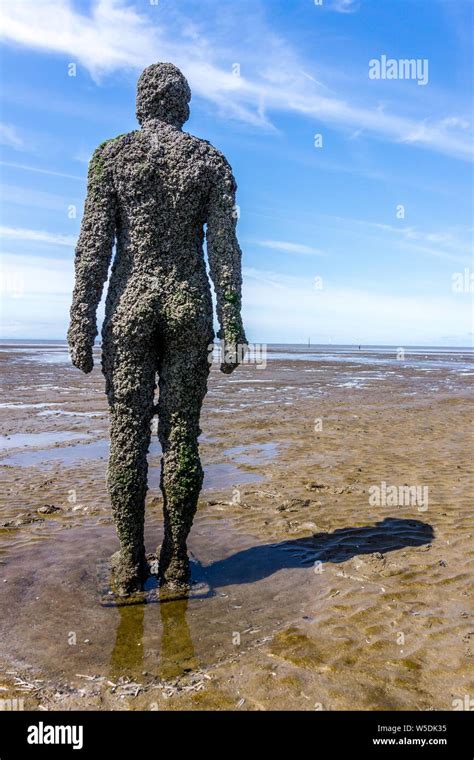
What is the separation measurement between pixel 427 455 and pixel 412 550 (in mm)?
4863

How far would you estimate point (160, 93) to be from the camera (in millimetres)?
4555

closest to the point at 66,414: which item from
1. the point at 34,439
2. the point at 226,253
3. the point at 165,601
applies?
the point at 34,439

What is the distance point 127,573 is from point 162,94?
13.4ft

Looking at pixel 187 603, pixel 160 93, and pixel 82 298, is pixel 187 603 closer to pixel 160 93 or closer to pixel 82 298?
pixel 82 298

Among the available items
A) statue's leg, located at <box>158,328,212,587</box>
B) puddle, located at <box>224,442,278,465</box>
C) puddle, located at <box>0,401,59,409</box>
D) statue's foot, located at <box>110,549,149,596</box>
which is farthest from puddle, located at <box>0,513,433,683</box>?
puddle, located at <box>0,401,59,409</box>

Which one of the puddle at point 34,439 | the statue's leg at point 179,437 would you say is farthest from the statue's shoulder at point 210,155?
the puddle at point 34,439

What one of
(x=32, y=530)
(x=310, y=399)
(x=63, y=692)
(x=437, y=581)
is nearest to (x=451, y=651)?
(x=437, y=581)

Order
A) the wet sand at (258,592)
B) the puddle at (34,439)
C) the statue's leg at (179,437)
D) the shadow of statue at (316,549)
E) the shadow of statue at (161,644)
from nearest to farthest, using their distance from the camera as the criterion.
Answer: the wet sand at (258,592)
the shadow of statue at (161,644)
the statue's leg at (179,437)
the shadow of statue at (316,549)
the puddle at (34,439)

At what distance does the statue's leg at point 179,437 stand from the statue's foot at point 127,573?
193mm

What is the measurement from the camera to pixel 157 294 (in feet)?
14.4

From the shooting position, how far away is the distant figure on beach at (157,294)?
4410mm

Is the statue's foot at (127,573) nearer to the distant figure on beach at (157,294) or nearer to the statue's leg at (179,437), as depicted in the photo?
the distant figure on beach at (157,294)

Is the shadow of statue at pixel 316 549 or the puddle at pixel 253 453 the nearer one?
the shadow of statue at pixel 316 549

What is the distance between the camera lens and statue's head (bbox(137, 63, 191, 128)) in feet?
14.9
